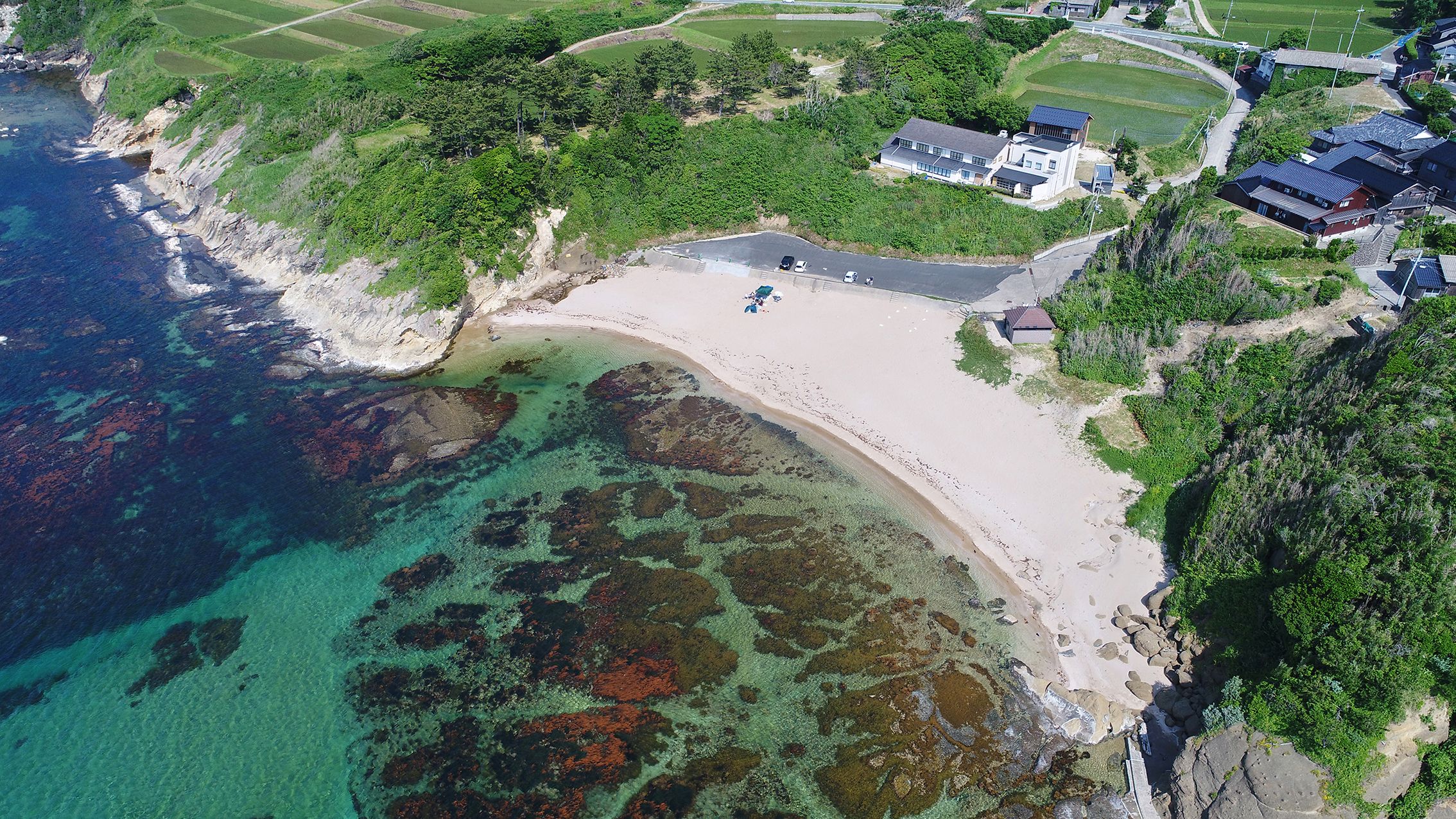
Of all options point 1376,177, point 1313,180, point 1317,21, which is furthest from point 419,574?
point 1317,21

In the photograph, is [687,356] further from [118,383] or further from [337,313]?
[118,383]

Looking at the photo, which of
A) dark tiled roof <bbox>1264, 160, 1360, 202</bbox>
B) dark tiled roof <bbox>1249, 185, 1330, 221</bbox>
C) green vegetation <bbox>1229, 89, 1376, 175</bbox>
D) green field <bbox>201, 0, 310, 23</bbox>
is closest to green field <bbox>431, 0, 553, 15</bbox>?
green field <bbox>201, 0, 310, 23</bbox>

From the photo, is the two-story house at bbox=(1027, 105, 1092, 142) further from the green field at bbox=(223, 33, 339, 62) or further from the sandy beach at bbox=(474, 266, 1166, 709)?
the green field at bbox=(223, 33, 339, 62)

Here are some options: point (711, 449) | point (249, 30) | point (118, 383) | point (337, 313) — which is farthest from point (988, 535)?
point (249, 30)

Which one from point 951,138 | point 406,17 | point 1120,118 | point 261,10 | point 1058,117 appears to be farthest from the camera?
point 261,10

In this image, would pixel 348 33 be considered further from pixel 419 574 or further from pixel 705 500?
pixel 705 500

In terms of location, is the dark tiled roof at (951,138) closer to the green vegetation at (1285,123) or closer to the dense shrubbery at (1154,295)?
the dense shrubbery at (1154,295)
